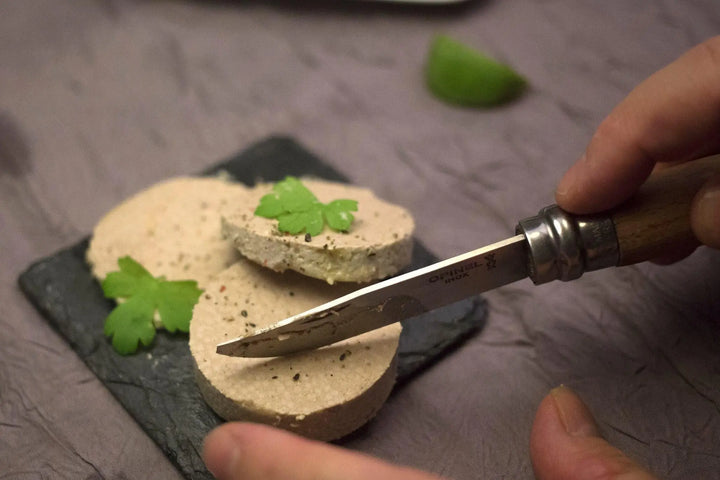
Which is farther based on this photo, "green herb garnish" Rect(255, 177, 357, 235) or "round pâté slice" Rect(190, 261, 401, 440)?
"green herb garnish" Rect(255, 177, 357, 235)

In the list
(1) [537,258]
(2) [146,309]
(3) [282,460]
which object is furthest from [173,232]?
(1) [537,258]

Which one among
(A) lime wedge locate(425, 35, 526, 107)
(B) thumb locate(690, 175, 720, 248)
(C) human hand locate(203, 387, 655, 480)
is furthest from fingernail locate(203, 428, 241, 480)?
(A) lime wedge locate(425, 35, 526, 107)

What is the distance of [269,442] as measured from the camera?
1.76 metres

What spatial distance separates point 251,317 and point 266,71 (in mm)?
1886

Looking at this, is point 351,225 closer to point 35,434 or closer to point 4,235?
point 35,434

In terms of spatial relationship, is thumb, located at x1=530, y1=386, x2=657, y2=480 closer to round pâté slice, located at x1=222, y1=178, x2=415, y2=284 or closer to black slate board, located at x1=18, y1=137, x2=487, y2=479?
black slate board, located at x1=18, y1=137, x2=487, y2=479

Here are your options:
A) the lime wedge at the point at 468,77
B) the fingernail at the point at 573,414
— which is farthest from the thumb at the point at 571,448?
the lime wedge at the point at 468,77

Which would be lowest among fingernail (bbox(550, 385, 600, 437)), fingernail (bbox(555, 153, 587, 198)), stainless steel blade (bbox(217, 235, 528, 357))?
fingernail (bbox(550, 385, 600, 437))

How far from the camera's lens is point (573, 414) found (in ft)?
6.98

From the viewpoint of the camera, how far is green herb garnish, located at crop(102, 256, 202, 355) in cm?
243

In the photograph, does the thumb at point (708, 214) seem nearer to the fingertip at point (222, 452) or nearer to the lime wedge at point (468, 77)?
the fingertip at point (222, 452)

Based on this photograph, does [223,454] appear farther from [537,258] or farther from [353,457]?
[537,258]

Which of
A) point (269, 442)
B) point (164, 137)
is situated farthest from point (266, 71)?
point (269, 442)

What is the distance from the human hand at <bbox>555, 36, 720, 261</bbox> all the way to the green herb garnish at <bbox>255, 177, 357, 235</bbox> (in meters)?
0.65
